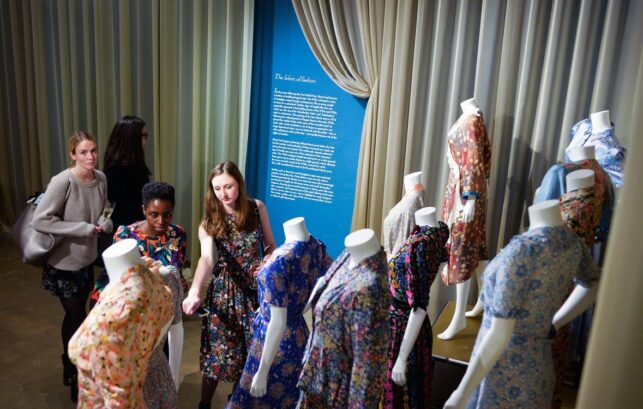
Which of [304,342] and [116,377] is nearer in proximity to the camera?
[116,377]

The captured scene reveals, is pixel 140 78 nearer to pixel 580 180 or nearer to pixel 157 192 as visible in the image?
pixel 157 192

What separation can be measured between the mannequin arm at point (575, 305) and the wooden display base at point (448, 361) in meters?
0.89

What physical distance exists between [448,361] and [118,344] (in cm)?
194

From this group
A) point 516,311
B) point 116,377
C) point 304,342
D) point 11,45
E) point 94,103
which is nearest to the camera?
point 116,377

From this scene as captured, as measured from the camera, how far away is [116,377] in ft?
5.56

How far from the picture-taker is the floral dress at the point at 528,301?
192 centimetres

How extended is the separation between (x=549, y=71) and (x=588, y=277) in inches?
77.0

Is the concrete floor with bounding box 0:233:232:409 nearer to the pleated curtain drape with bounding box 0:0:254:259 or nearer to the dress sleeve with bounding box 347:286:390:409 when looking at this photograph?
the pleated curtain drape with bounding box 0:0:254:259

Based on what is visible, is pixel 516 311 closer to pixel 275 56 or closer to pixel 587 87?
pixel 587 87

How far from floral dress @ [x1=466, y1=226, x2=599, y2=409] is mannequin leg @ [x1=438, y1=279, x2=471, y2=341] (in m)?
1.12

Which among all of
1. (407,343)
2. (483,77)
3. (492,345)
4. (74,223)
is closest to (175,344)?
(407,343)

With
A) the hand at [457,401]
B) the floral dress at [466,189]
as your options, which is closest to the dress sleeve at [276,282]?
the hand at [457,401]

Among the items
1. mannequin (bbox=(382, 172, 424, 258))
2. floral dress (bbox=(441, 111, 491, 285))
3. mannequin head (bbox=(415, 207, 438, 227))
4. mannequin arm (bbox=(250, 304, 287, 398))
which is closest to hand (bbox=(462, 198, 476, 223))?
floral dress (bbox=(441, 111, 491, 285))

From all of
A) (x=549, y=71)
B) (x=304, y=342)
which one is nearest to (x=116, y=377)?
(x=304, y=342)
